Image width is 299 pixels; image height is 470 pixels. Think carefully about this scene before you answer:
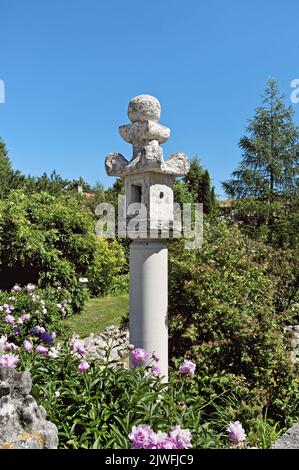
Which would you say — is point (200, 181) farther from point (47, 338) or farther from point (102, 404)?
point (102, 404)

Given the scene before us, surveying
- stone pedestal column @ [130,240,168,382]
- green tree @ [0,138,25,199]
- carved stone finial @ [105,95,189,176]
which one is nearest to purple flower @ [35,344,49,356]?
stone pedestal column @ [130,240,168,382]

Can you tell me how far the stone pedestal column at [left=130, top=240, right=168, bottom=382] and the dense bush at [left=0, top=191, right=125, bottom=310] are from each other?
202 inches

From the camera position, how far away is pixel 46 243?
30.0 ft

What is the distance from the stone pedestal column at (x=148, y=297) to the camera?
4.01 m

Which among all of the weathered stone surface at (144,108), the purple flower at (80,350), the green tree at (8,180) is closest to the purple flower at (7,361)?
the purple flower at (80,350)

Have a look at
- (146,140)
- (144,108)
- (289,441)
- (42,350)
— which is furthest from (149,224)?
(289,441)

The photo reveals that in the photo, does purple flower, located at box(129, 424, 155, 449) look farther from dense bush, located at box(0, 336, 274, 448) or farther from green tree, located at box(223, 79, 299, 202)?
A: green tree, located at box(223, 79, 299, 202)

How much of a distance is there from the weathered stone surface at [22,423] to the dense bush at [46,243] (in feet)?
22.3

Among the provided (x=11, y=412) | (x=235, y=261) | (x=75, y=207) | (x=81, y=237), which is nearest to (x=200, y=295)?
(x=235, y=261)

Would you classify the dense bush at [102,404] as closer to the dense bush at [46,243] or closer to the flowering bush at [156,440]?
the flowering bush at [156,440]

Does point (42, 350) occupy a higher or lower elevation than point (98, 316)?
higher

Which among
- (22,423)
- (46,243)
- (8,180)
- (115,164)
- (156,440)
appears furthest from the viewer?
(8,180)

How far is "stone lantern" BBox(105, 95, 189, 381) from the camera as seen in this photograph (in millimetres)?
3992

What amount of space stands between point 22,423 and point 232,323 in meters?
3.48
